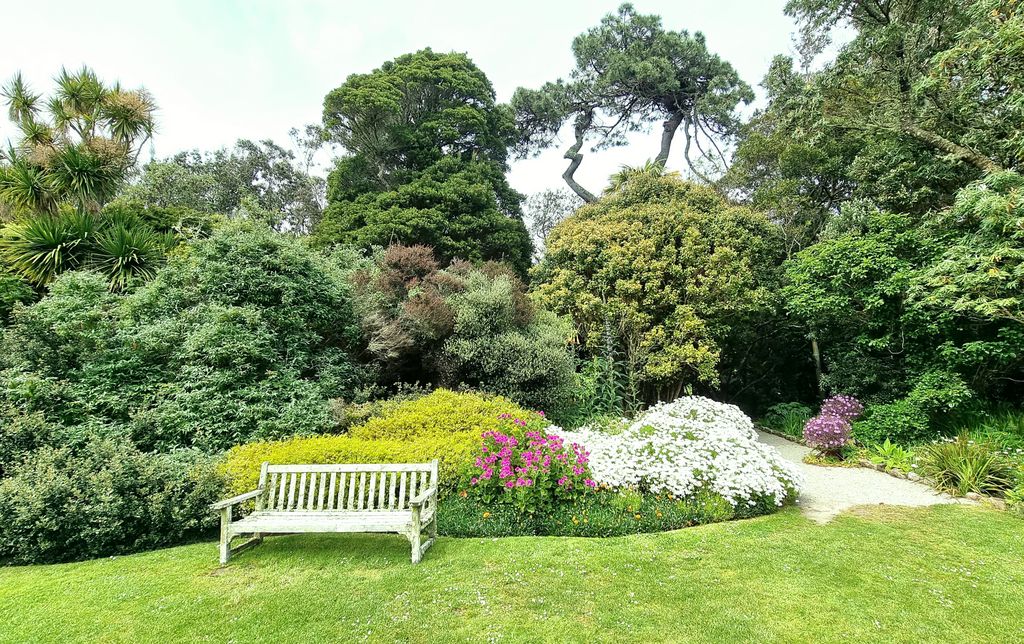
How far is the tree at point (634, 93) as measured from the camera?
1956 cm

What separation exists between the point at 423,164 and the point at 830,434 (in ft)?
50.0

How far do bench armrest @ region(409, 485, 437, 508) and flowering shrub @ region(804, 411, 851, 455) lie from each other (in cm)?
798

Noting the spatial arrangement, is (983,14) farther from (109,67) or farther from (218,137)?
A: (218,137)

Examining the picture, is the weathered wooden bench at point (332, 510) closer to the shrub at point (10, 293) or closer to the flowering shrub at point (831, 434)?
the shrub at point (10, 293)

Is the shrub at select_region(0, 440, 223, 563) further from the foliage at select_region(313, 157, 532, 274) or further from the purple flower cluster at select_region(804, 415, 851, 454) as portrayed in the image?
the foliage at select_region(313, 157, 532, 274)

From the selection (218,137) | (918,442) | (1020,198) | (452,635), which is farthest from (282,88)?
(918,442)

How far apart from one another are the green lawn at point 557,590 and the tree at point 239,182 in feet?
64.3

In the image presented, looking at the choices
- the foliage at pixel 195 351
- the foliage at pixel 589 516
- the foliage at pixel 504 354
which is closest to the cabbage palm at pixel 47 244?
the foliage at pixel 195 351

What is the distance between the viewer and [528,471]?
5.16 metres

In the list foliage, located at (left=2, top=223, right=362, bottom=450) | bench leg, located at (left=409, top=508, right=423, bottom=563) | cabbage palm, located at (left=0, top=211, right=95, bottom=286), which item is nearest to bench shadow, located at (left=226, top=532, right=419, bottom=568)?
bench leg, located at (left=409, top=508, right=423, bottom=563)

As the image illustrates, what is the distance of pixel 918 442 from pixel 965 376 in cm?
166

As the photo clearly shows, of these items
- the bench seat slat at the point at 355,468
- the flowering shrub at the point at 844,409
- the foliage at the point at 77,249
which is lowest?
the bench seat slat at the point at 355,468

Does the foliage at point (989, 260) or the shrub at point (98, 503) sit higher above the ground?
the foliage at point (989, 260)

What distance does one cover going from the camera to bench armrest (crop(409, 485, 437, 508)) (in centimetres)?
428
